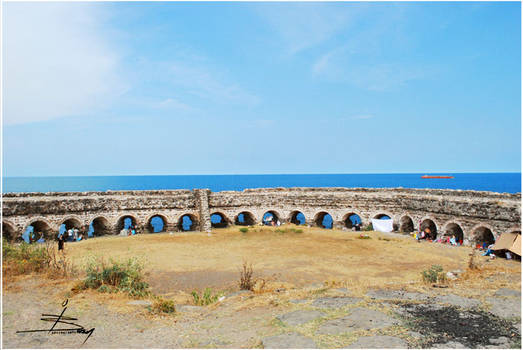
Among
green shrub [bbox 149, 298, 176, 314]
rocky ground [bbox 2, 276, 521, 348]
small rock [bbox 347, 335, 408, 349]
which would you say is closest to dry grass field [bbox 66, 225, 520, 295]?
rocky ground [bbox 2, 276, 521, 348]

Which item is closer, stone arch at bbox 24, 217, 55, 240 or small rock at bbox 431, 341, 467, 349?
small rock at bbox 431, 341, 467, 349

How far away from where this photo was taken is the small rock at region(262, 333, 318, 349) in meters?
7.18

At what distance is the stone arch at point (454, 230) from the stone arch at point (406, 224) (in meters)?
3.15

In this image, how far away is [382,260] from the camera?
738 inches

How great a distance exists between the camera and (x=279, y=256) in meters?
19.6

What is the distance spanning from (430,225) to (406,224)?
1.69 m

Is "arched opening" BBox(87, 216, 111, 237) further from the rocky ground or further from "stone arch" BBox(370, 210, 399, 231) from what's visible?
"stone arch" BBox(370, 210, 399, 231)

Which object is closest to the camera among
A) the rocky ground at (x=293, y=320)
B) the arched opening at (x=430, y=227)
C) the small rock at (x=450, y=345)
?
the small rock at (x=450, y=345)

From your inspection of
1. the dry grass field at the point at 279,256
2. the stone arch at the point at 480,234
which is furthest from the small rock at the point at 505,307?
the stone arch at the point at 480,234

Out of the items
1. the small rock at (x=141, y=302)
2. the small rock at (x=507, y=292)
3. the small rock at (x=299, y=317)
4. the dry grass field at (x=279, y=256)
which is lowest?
the dry grass field at (x=279, y=256)

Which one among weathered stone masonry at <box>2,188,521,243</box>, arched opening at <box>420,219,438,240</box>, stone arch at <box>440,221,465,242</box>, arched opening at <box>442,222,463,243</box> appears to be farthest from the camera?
arched opening at <box>420,219,438,240</box>

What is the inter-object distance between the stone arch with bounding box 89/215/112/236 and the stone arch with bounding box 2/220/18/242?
15.2 ft

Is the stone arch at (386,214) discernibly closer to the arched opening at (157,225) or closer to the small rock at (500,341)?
the arched opening at (157,225)

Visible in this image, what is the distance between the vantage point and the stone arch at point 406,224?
2701 cm
